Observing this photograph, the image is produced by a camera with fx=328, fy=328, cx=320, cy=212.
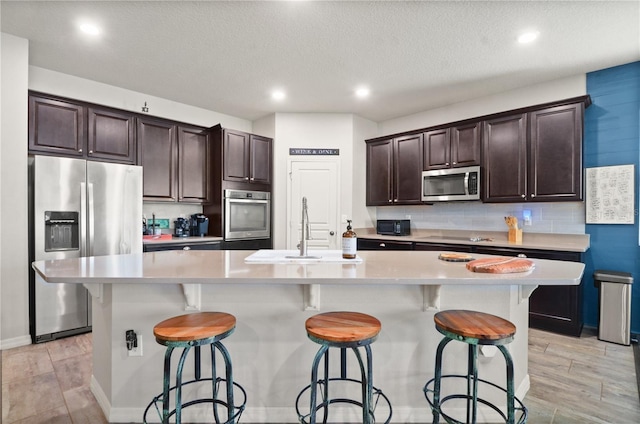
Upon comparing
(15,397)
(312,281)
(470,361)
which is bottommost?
(15,397)

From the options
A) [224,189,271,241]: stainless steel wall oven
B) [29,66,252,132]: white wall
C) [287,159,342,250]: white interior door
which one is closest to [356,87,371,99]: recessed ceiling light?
[287,159,342,250]: white interior door

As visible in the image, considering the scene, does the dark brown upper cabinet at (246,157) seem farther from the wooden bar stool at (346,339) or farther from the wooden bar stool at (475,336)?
the wooden bar stool at (475,336)

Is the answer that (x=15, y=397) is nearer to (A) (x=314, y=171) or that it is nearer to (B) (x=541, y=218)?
(A) (x=314, y=171)

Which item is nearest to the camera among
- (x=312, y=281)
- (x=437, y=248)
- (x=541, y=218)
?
(x=312, y=281)

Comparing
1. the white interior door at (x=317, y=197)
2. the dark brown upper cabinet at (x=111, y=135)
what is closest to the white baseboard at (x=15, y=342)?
the dark brown upper cabinet at (x=111, y=135)

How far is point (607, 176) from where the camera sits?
131 inches

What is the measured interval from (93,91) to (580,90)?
546 cm

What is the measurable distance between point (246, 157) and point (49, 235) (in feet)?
7.81

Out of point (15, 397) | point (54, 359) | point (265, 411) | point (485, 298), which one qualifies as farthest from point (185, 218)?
point (485, 298)

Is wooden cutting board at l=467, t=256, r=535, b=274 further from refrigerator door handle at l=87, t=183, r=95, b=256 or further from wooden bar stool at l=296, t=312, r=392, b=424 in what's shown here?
refrigerator door handle at l=87, t=183, r=95, b=256

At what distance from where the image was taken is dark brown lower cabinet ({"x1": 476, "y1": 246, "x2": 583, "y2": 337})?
3.16 meters

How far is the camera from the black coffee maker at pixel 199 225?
4512 mm

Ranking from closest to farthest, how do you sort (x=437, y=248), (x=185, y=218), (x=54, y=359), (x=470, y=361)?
1. (x=470, y=361)
2. (x=54, y=359)
3. (x=437, y=248)
4. (x=185, y=218)

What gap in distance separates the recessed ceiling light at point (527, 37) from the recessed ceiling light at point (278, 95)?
8.40ft
